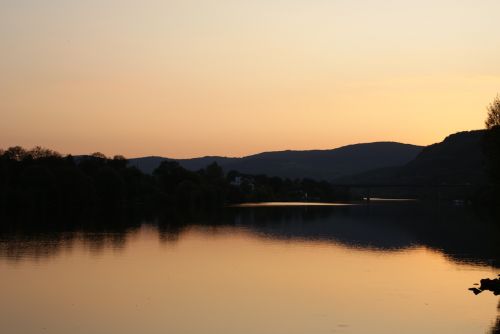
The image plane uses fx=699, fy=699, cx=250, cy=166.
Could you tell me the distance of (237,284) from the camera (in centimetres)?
3891

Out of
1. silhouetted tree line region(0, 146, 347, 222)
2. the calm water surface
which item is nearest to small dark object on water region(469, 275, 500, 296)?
the calm water surface

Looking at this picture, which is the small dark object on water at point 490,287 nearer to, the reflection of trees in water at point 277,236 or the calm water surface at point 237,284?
the calm water surface at point 237,284

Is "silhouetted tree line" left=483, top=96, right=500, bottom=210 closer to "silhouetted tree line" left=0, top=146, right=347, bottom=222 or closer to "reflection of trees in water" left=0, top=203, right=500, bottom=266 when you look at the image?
"reflection of trees in water" left=0, top=203, right=500, bottom=266

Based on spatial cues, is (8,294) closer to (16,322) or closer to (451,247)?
(16,322)

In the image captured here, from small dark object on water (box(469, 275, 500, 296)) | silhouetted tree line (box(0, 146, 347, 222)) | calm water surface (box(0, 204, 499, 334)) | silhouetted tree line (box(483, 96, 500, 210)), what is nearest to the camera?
calm water surface (box(0, 204, 499, 334))

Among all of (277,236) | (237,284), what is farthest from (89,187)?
(237,284)

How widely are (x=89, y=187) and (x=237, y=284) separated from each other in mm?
78348

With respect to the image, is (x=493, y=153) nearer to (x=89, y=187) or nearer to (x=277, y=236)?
(x=277, y=236)

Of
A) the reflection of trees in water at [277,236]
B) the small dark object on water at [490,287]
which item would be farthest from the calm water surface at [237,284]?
the small dark object on water at [490,287]

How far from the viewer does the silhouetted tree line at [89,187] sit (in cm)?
10375

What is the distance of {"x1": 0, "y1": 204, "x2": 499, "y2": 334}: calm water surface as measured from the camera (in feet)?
95.1

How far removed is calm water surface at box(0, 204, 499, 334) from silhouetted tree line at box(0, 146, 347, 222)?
3846 centimetres

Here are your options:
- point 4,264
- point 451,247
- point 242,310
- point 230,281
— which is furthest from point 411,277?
point 4,264

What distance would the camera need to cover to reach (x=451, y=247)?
209 feet
